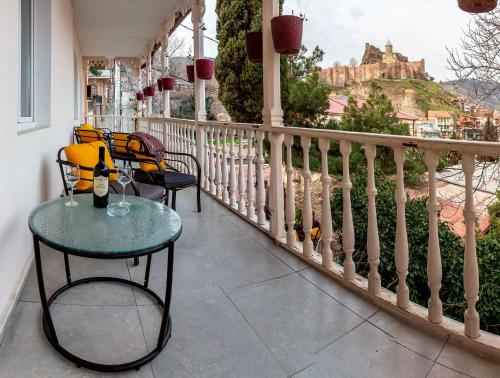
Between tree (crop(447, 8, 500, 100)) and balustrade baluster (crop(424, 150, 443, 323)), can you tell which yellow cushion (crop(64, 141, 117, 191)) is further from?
tree (crop(447, 8, 500, 100))

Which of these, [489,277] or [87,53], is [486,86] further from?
[87,53]

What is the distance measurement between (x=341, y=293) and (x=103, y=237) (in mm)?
1261

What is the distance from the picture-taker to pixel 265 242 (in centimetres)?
271

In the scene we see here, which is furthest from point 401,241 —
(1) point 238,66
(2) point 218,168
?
(1) point 238,66

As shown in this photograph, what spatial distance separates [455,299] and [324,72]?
16.2ft

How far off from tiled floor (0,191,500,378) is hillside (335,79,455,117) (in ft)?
13.1

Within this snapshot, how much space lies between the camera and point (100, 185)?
1769 mm

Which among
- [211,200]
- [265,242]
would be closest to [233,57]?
[211,200]

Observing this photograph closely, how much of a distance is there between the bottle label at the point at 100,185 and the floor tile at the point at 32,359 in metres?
0.64

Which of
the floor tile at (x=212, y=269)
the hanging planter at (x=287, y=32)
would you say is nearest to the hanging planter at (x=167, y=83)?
the hanging planter at (x=287, y=32)

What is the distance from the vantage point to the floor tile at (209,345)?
4.42 feet

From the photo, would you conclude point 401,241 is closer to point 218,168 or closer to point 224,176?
point 224,176

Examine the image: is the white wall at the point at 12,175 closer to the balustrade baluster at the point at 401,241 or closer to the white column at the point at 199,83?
the balustrade baluster at the point at 401,241

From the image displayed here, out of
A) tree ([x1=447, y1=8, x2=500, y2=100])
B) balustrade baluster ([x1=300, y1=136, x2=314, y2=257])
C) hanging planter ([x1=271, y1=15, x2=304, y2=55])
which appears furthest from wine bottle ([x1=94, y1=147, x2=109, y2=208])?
tree ([x1=447, y1=8, x2=500, y2=100])
